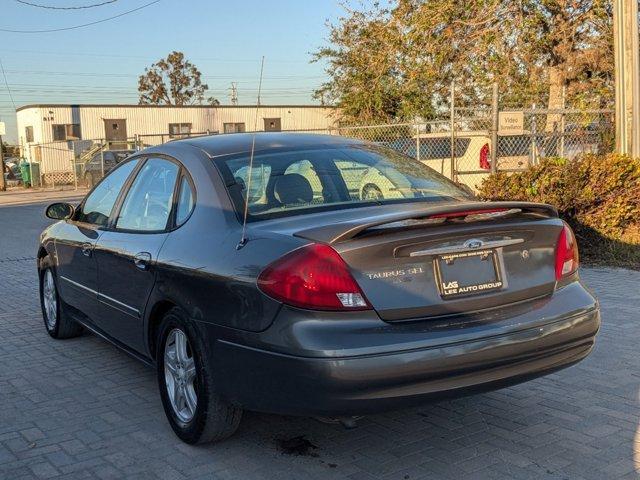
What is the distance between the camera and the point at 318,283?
3.08 m

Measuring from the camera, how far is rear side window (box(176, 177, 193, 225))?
399 cm

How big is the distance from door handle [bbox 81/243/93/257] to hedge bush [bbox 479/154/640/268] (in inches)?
227

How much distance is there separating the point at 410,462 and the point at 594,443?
98cm

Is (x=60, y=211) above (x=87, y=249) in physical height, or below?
above

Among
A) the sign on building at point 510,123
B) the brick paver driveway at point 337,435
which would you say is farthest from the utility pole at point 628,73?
the brick paver driveway at point 337,435

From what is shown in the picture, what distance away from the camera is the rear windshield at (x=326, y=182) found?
3.85 meters

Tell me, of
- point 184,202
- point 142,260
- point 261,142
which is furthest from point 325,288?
point 261,142

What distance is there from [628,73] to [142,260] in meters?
8.62

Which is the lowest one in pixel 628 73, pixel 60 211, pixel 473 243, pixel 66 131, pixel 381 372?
pixel 381 372

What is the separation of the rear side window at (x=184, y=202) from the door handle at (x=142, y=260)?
29 centimetres

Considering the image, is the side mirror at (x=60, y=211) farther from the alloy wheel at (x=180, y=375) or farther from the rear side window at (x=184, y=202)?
the alloy wheel at (x=180, y=375)

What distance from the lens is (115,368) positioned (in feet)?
17.5

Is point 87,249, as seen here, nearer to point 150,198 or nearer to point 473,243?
point 150,198

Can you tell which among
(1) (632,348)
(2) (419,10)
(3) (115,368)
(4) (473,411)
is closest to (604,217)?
(1) (632,348)
